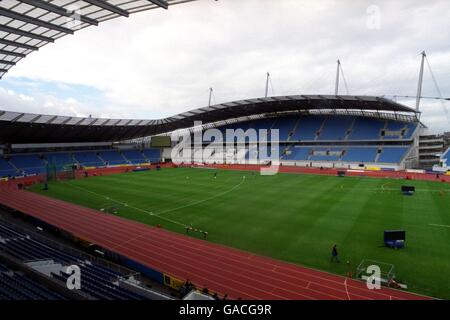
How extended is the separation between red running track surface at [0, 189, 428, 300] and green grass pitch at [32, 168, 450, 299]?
1077 mm

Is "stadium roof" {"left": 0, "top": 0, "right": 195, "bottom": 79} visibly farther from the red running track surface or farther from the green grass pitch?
the green grass pitch

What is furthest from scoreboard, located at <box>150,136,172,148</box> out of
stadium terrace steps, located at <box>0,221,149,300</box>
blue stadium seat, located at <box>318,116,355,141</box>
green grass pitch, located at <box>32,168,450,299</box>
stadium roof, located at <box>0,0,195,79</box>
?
stadium terrace steps, located at <box>0,221,149,300</box>

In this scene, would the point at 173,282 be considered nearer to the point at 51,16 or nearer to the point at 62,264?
the point at 62,264

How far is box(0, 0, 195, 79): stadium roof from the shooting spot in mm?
15547

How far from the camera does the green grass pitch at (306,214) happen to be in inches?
658

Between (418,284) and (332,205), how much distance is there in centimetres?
1386

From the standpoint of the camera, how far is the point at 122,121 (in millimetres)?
57312

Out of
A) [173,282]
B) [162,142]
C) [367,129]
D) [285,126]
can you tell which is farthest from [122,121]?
[367,129]

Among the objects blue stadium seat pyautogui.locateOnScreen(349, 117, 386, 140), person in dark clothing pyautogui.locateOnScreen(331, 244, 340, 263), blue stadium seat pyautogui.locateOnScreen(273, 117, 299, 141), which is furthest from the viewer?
blue stadium seat pyautogui.locateOnScreen(273, 117, 299, 141)

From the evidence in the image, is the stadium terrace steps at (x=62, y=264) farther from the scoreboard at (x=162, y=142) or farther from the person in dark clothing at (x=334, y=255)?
the scoreboard at (x=162, y=142)

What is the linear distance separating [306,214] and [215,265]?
1116 centimetres

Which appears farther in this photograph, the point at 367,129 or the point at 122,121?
the point at 367,129

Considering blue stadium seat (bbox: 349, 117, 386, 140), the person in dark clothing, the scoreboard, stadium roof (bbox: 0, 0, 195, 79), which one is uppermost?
stadium roof (bbox: 0, 0, 195, 79)

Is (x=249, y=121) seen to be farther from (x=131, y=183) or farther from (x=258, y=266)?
(x=258, y=266)
